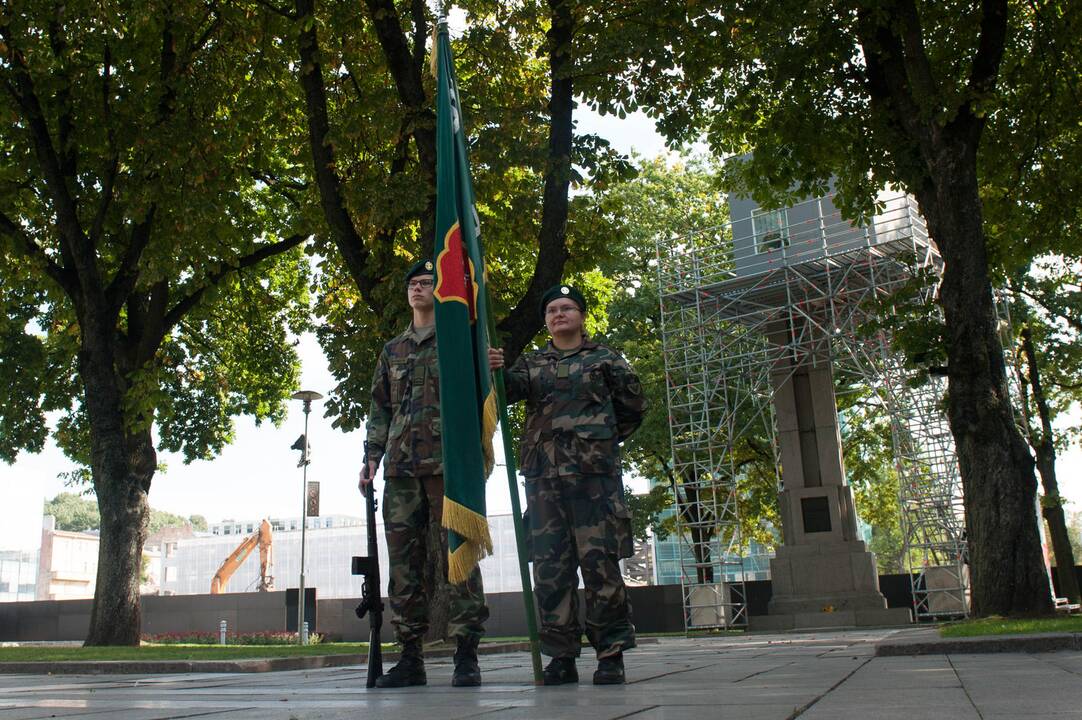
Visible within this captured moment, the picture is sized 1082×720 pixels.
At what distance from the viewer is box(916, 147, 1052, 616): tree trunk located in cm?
1028

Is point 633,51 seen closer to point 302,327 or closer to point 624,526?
point 624,526

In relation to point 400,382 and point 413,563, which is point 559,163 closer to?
point 400,382

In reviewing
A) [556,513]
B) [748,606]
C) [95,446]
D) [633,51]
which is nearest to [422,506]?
[556,513]

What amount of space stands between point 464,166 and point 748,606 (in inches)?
913

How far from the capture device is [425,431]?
5.44 meters

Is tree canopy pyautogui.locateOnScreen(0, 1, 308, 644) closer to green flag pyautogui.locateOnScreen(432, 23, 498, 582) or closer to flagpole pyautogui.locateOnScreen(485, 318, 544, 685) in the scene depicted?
green flag pyautogui.locateOnScreen(432, 23, 498, 582)

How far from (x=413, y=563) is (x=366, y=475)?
543mm

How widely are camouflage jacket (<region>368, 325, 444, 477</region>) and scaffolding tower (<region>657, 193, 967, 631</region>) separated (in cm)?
1730

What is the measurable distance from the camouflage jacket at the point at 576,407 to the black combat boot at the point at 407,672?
3.72 ft

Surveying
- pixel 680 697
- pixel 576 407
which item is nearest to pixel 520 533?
pixel 576 407

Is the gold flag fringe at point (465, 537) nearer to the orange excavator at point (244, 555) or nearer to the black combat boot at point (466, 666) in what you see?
the black combat boot at point (466, 666)

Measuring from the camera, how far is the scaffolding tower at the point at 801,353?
905 inches

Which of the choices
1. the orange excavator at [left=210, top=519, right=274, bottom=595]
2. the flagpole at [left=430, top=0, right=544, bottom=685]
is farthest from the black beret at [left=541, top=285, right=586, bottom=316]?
the orange excavator at [left=210, top=519, right=274, bottom=595]

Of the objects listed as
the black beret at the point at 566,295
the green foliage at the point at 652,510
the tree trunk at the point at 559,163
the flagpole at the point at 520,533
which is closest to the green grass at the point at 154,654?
the tree trunk at the point at 559,163
